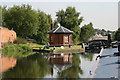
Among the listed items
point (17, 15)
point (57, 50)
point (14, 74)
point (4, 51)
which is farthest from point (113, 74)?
point (17, 15)

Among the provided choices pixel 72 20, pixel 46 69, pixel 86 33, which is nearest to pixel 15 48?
pixel 46 69

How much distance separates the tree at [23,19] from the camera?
61.1 m

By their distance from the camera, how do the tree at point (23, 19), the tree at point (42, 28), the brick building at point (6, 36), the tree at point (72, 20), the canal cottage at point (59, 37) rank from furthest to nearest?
the tree at point (72, 20) < the tree at point (42, 28) < the tree at point (23, 19) < the canal cottage at point (59, 37) < the brick building at point (6, 36)

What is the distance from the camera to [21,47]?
47375mm

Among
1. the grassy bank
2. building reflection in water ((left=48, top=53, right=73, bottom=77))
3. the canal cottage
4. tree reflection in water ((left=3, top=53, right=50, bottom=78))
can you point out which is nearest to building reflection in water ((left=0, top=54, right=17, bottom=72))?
tree reflection in water ((left=3, top=53, right=50, bottom=78))

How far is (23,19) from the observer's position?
6066 centimetres

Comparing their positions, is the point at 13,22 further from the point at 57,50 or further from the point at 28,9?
the point at 57,50

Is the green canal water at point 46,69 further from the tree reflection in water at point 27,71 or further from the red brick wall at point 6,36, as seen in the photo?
the red brick wall at point 6,36

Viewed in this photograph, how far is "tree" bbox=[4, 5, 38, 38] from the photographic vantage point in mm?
61062

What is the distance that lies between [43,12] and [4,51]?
29.3 meters

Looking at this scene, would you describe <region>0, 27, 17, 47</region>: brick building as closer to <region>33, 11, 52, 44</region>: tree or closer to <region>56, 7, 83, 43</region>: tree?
<region>33, 11, 52, 44</region>: tree

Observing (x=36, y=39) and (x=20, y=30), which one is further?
(x=36, y=39)

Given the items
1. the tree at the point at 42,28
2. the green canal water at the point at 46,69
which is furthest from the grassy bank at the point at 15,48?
the tree at the point at 42,28

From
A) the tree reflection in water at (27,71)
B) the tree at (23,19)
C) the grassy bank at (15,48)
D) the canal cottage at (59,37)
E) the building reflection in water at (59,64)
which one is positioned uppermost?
the tree at (23,19)
